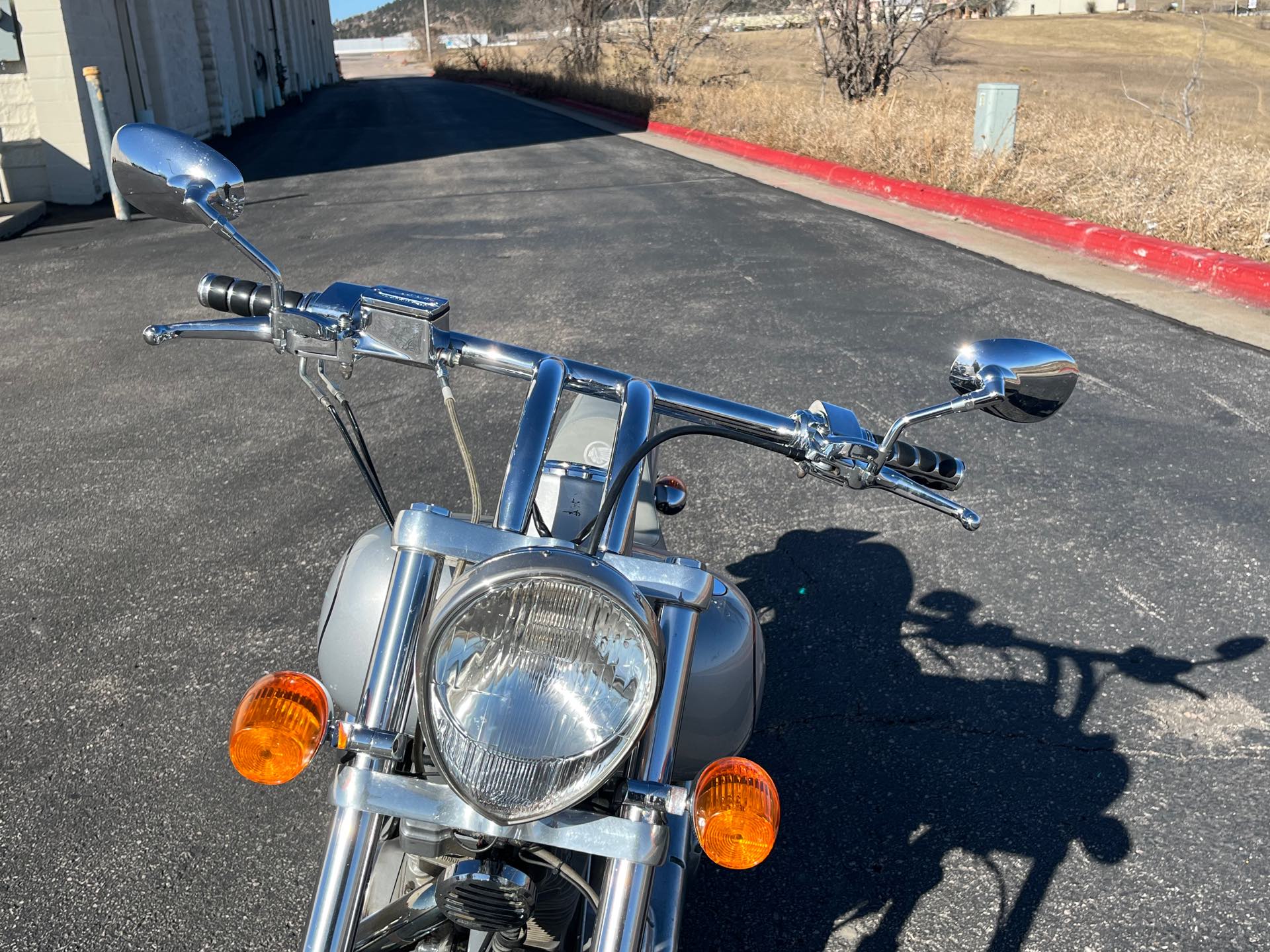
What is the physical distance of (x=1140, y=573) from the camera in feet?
13.1

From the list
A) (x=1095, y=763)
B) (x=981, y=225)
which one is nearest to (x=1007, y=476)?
(x=1095, y=763)

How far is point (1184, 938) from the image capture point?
243 centimetres

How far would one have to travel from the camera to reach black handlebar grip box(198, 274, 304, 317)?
188 cm

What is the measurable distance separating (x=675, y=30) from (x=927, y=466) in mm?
25692

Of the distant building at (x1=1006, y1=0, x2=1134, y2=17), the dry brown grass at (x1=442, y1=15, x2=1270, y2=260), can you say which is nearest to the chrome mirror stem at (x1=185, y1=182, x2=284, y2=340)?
the dry brown grass at (x1=442, y1=15, x2=1270, y2=260)

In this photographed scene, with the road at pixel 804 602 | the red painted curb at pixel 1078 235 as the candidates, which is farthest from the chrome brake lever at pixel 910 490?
the red painted curb at pixel 1078 235

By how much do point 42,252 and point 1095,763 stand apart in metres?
9.74

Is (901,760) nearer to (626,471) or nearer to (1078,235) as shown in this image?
(626,471)

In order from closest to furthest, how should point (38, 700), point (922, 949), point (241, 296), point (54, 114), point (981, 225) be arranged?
1. point (241, 296)
2. point (922, 949)
3. point (38, 700)
4. point (981, 225)
5. point (54, 114)

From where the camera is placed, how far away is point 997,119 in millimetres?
11922

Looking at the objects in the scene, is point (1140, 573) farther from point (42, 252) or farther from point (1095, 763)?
point (42, 252)

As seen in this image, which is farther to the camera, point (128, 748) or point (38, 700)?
point (38, 700)

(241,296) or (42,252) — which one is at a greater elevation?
(241,296)

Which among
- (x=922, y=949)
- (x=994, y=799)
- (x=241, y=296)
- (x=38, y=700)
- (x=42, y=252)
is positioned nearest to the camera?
(x=241, y=296)
